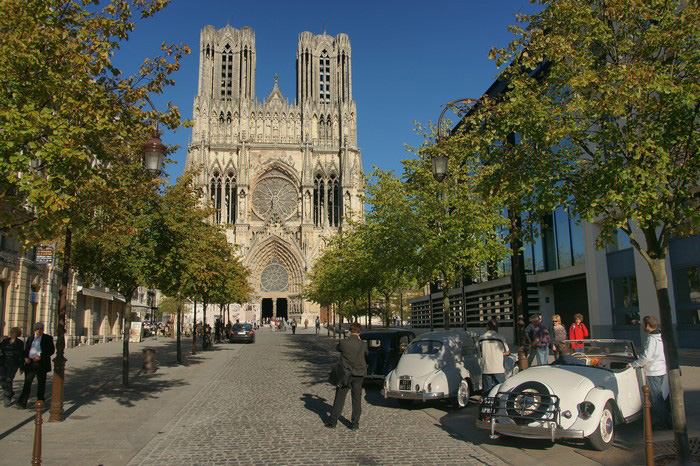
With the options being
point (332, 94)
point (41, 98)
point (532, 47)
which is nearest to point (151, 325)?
point (332, 94)

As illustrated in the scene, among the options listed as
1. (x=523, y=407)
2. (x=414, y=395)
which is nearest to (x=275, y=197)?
(x=414, y=395)

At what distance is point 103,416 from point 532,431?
7733 millimetres

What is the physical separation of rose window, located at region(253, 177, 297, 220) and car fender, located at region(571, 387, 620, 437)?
62.6 metres

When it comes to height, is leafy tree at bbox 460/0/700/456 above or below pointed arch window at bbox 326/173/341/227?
below

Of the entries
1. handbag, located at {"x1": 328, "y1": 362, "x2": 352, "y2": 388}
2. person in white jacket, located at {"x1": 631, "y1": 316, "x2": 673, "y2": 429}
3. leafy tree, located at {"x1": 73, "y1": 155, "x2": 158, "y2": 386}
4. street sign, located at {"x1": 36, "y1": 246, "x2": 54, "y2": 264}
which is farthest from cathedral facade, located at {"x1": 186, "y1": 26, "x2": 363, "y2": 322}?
person in white jacket, located at {"x1": 631, "y1": 316, "x2": 673, "y2": 429}

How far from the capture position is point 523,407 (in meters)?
7.55

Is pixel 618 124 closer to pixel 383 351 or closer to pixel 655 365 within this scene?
pixel 655 365

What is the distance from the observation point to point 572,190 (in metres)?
7.91

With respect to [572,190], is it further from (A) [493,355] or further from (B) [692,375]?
(B) [692,375]

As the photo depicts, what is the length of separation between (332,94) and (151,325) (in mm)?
37053

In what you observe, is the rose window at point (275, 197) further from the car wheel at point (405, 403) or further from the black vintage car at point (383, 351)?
the car wheel at point (405, 403)

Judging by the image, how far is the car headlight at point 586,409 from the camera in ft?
23.6

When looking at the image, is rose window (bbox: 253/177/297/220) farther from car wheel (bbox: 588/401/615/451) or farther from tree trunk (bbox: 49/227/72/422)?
car wheel (bbox: 588/401/615/451)

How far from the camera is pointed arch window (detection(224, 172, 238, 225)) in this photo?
67.5m
